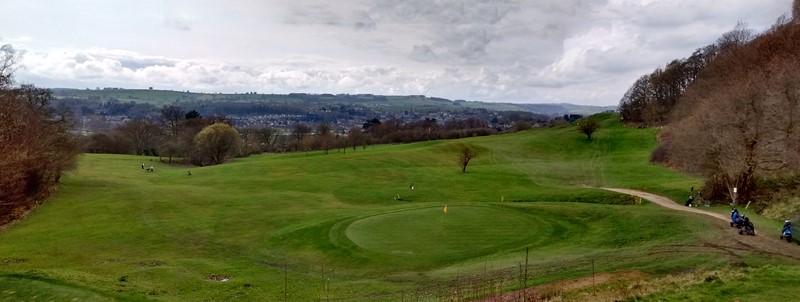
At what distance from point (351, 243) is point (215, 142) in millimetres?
81180

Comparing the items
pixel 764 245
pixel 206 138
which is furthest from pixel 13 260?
pixel 206 138

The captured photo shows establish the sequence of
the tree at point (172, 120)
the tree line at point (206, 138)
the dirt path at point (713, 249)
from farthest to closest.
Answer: the tree at point (172, 120) → the tree line at point (206, 138) → the dirt path at point (713, 249)

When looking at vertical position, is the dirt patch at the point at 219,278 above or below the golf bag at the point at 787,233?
below

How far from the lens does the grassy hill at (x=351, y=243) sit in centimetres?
2120

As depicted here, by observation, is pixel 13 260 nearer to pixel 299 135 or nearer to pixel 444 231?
pixel 444 231

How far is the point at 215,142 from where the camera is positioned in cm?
10256

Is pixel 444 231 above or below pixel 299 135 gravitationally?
below

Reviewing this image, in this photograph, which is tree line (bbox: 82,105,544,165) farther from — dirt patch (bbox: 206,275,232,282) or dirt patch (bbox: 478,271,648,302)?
dirt patch (bbox: 478,271,648,302)

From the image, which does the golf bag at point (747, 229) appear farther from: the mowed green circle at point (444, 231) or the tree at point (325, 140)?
the tree at point (325, 140)

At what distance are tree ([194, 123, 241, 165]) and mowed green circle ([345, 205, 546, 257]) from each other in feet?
247

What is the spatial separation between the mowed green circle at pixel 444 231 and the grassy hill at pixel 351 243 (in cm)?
12

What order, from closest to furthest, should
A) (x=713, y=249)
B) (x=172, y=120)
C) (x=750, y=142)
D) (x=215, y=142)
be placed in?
1. (x=713, y=249)
2. (x=750, y=142)
3. (x=215, y=142)
4. (x=172, y=120)

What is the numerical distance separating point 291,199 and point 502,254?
28773 millimetres

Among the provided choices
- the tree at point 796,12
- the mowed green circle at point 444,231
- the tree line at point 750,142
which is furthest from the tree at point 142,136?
the tree at point 796,12
